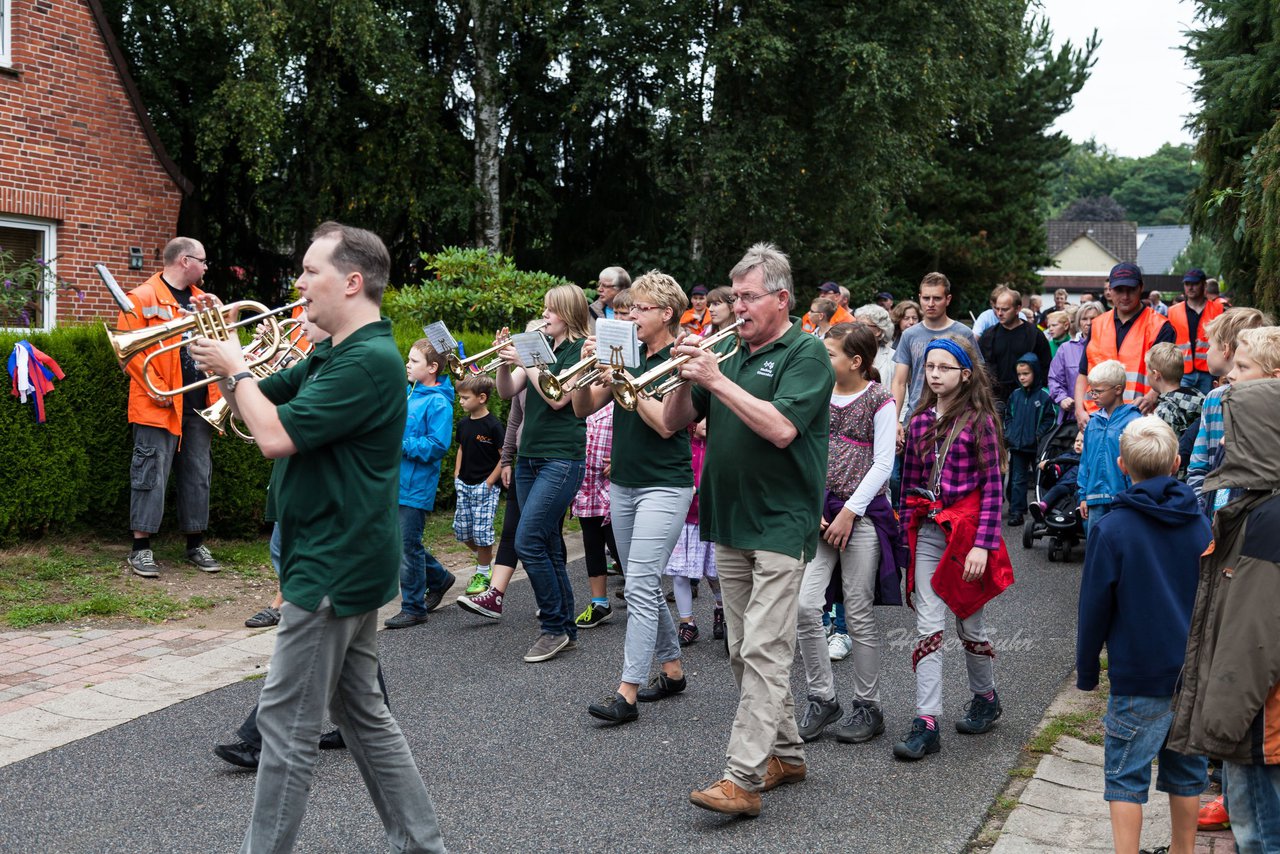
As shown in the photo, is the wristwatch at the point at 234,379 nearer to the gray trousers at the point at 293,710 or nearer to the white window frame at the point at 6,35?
the gray trousers at the point at 293,710

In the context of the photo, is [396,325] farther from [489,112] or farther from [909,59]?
[909,59]

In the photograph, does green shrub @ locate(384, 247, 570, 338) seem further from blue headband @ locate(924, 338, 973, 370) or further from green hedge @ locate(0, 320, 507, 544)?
blue headband @ locate(924, 338, 973, 370)

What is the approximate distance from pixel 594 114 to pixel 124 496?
1411cm

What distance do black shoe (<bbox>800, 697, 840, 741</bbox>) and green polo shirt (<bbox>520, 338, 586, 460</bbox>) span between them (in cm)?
210

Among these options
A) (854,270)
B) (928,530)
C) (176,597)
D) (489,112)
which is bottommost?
(176,597)

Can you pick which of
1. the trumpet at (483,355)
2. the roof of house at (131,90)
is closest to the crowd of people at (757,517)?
the trumpet at (483,355)

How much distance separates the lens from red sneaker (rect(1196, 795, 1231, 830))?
15.1 ft

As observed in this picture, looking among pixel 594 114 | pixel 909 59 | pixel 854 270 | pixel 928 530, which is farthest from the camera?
pixel 854 270

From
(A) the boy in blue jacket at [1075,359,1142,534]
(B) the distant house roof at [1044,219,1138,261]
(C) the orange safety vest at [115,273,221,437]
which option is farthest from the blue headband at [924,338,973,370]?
(B) the distant house roof at [1044,219,1138,261]

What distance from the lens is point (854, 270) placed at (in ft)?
80.2

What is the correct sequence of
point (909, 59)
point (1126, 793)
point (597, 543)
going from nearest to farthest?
point (1126, 793)
point (597, 543)
point (909, 59)

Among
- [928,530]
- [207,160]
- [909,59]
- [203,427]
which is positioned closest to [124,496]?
[203,427]

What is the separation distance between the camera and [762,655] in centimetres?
467

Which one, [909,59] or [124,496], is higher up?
[909,59]
